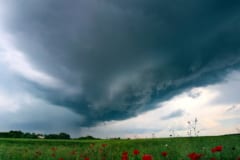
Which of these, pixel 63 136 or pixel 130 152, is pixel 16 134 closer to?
pixel 63 136

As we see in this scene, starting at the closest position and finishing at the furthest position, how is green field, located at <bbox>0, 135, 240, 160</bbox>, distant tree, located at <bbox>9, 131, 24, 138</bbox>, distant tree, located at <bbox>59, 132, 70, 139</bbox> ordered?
green field, located at <bbox>0, 135, 240, 160</bbox> → distant tree, located at <bbox>59, 132, 70, 139</bbox> → distant tree, located at <bbox>9, 131, 24, 138</bbox>

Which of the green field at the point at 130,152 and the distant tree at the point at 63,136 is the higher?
the distant tree at the point at 63,136

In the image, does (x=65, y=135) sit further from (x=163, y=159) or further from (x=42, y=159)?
(x=163, y=159)

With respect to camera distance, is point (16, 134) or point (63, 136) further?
point (16, 134)

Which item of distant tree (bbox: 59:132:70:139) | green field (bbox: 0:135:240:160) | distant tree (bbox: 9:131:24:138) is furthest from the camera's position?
distant tree (bbox: 9:131:24:138)

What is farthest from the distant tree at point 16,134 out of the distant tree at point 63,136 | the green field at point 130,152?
the green field at point 130,152

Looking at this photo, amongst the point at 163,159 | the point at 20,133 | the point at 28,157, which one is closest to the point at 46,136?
the point at 20,133

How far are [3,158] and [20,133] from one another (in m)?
41.5

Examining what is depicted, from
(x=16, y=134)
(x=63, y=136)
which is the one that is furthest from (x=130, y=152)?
(x=16, y=134)

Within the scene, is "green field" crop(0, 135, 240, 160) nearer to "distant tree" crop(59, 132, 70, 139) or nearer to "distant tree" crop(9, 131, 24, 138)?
"distant tree" crop(59, 132, 70, 139)

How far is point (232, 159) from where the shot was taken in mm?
7863

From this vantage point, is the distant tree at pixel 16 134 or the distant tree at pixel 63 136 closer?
the distant tree at pixel 63 136

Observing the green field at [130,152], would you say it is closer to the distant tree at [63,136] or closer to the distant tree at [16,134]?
the distant tree at [63,136]

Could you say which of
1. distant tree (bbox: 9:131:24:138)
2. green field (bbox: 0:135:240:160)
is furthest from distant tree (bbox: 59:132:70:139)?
green field (bbox: 0:135:240:160)
